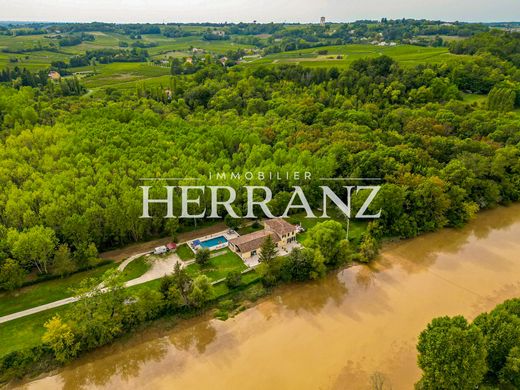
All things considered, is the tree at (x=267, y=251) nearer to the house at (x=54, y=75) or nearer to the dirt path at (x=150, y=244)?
the dirt path at (x=150, y=244)

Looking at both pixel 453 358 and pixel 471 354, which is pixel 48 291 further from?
pixel 471 354

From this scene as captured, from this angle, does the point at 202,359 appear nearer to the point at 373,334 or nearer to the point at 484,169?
the point at 373,334

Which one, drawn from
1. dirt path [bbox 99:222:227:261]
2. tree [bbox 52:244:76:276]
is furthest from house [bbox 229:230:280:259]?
tree [bbox 52:244:76:276]

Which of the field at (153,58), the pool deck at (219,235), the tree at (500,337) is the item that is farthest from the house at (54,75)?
the tree at (500,337)

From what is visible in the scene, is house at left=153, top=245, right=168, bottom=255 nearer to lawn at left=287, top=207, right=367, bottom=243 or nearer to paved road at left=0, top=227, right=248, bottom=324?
paved road at left=0, top=227, right=248, bottom=324

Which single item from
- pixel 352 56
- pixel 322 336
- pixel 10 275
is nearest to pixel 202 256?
pixel 322 336

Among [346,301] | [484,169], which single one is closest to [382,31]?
[484,169]
